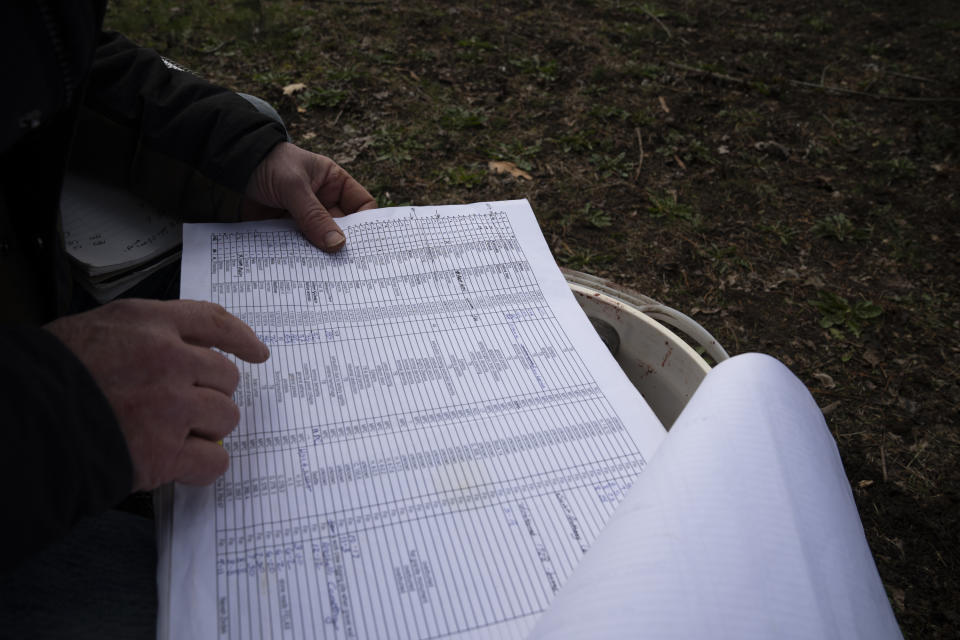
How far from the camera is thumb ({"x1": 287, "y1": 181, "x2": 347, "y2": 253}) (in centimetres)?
100

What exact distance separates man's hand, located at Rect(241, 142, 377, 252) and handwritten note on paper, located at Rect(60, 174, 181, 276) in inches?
5.7

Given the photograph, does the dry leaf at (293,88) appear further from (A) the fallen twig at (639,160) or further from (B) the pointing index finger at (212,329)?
(B) the pointing index finger at (212,329)

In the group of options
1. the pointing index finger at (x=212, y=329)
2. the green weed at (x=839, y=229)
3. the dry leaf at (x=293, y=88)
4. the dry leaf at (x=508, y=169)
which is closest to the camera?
the pointing index finger at (x=212, y=329)

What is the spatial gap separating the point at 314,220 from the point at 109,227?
1.09 feet

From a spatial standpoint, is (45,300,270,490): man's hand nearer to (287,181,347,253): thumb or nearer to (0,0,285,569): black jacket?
(0,0,285,569): black jacket

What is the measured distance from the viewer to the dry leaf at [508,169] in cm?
257

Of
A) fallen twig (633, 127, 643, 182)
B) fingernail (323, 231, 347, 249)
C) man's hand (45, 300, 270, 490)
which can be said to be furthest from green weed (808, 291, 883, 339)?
man's hand (45, 300, 270, 490)

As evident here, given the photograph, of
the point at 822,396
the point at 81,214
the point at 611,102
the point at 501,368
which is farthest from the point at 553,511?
the point at 611,102

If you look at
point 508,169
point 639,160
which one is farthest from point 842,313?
point 508,169

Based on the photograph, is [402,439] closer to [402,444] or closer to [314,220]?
[402,444]

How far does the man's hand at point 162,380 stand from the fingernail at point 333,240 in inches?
12.5

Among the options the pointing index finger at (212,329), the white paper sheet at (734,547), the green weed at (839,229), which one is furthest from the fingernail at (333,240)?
the green weed at (839,229)

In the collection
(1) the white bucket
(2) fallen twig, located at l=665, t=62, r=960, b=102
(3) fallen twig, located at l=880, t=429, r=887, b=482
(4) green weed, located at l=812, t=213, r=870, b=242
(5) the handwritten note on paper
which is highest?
(5) the handwritten note on paper

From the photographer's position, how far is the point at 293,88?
288 cm
